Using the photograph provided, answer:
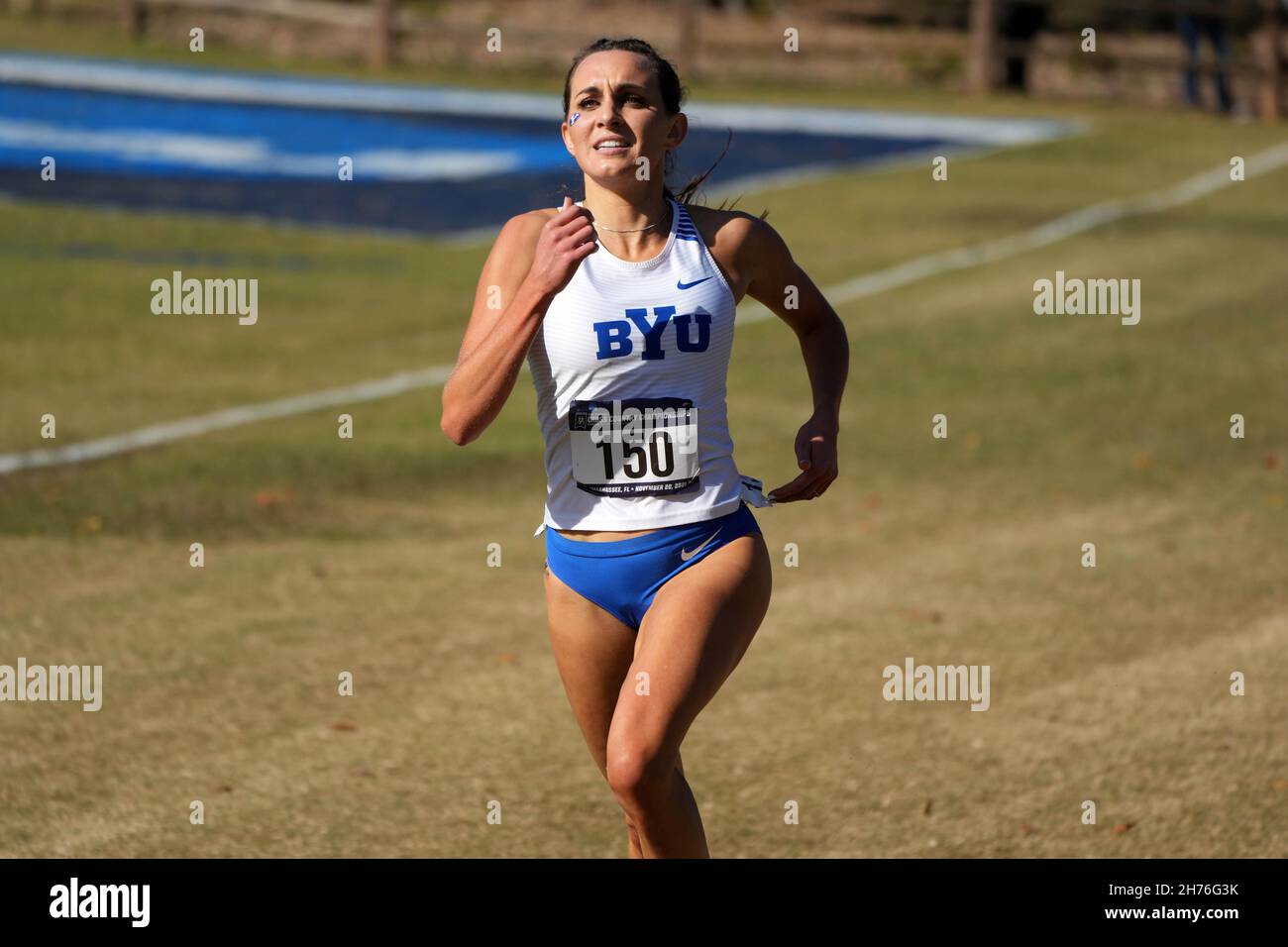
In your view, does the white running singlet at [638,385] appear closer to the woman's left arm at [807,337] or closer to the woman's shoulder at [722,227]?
the woman's shoulder at [722,227]

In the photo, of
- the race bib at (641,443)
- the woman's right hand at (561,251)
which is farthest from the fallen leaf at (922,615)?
the woman's right hand at (561,251)

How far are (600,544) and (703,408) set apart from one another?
44 cm

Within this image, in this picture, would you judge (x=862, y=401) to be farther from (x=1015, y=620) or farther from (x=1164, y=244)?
(x=1164, y=244)

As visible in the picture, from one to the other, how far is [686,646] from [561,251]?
3.30ft

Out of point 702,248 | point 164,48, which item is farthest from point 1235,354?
point 164,48

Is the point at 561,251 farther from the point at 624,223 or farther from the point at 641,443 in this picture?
the point at 641,443

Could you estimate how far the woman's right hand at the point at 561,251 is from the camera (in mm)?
4305

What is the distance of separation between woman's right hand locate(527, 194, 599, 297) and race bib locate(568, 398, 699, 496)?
0.41 meters

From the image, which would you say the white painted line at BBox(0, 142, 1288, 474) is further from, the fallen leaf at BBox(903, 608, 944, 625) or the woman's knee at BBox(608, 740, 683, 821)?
the woman's knee at BBox(608, 740, 683, 821)

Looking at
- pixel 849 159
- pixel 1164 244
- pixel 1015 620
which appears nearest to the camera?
pixel 1015 620

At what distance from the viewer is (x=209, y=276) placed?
1617 centimetres

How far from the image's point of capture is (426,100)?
95.1 feet

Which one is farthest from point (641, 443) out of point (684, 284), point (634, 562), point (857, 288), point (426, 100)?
point (426, 100)

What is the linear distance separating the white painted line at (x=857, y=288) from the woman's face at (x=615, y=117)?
8.08ft
